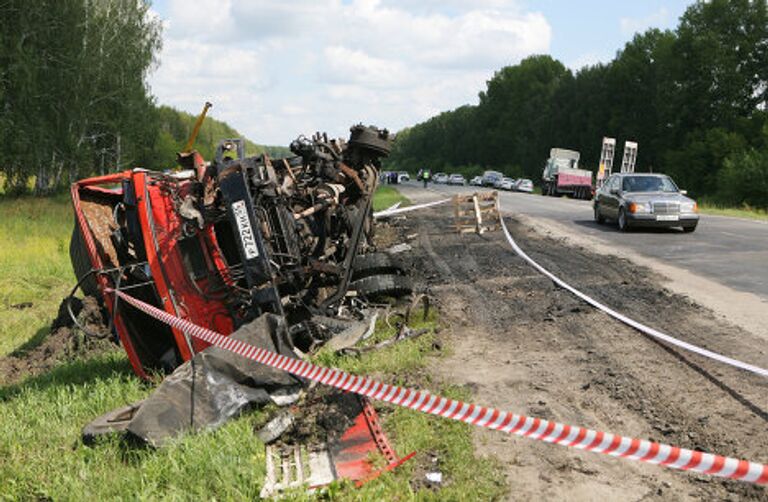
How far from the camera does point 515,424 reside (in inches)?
161

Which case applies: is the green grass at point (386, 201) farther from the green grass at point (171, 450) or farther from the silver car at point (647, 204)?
the green grass at point (171, 450)

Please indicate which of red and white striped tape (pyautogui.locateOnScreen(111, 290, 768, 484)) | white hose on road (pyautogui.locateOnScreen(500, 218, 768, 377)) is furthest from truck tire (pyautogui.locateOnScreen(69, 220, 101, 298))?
white hose on road (pyautogui.locateOnScreen(500, 218, 768, 377))

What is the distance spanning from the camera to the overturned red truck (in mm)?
6613

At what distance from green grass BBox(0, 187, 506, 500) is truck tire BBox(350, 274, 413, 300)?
29.2 inches

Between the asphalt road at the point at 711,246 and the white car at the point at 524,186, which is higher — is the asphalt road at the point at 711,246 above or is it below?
above

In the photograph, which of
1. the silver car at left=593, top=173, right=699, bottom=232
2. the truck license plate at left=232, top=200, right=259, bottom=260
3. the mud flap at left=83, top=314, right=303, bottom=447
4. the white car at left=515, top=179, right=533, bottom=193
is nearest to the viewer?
the mud flap at left=83, top=314, right=303, bottom=447

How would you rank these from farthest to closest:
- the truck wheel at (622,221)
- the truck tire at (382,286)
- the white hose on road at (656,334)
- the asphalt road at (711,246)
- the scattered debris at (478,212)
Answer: the scattered debris at (478,212), the truck wheel at (622,221), the asphalt road at (711,246), the truck tire at (382,286), the white hose on road at (656,334)

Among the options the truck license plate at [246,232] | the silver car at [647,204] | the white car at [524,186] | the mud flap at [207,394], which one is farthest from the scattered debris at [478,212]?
the white car at [524,186]

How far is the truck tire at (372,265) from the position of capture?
9172 millimetres

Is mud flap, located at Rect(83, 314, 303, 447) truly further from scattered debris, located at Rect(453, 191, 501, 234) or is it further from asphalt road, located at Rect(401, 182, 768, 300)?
scattered debris, located at Rect(453, 191, 501, 234)

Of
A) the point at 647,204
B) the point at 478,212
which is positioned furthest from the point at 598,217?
the point at 478,212

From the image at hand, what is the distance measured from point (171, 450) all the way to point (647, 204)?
14926mm

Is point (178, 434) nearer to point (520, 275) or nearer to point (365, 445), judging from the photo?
point (365, 445)

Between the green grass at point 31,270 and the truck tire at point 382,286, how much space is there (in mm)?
5082
